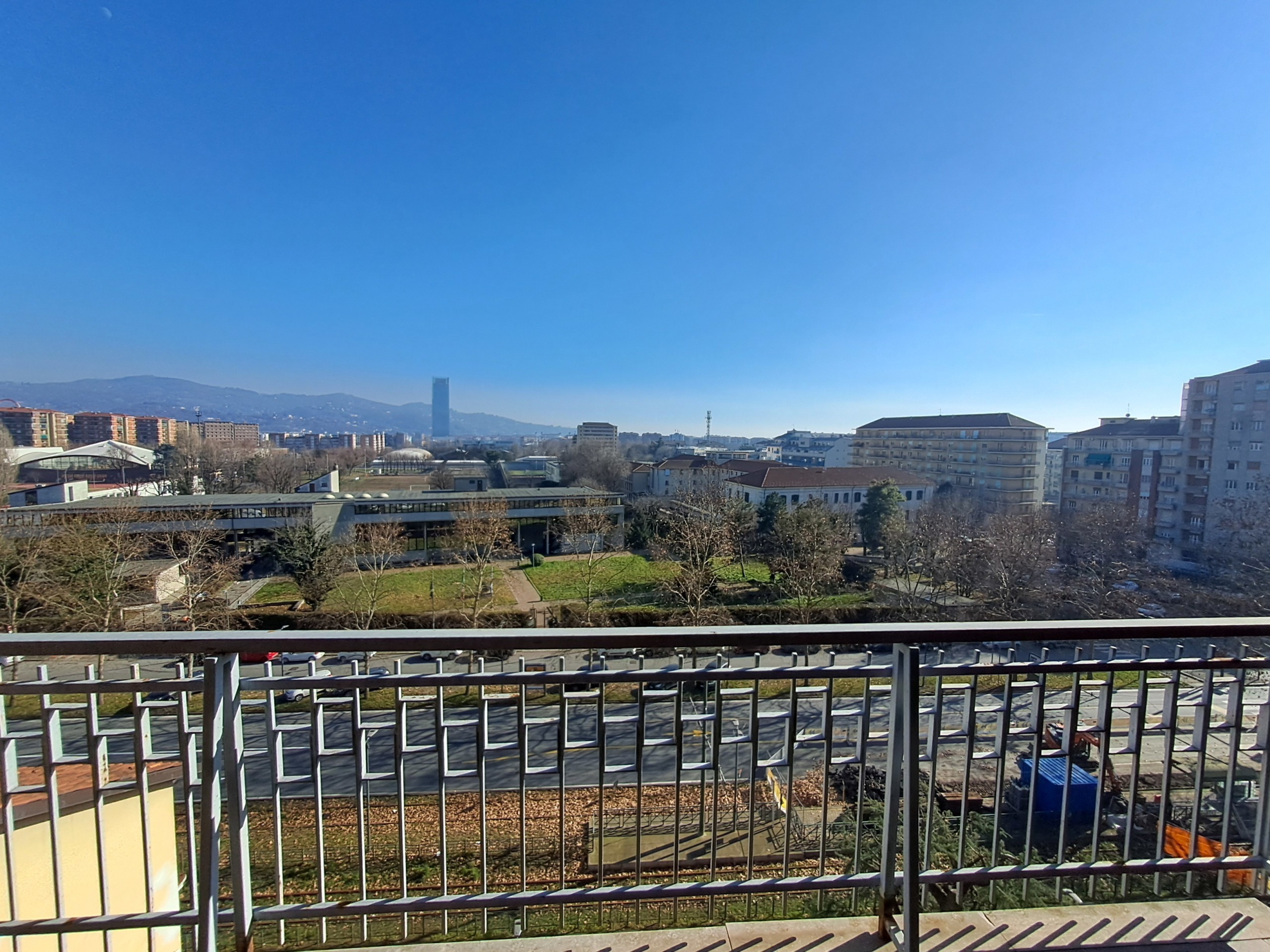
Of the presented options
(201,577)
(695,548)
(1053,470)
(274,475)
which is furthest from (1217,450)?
(274,475)

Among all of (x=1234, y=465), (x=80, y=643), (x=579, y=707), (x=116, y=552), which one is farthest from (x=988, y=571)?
(x=116, y=552)

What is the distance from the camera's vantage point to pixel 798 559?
15852mm

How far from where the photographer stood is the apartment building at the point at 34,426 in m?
43.9

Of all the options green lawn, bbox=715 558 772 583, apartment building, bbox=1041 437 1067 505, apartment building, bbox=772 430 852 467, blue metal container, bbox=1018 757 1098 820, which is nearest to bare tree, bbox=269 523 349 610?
green lawn, bbox=715 558 772 583

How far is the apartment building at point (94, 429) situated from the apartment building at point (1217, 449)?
7032 cm

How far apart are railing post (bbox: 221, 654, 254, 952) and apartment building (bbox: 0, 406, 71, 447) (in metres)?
59.3

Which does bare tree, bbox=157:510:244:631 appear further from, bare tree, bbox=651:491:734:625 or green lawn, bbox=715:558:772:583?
green lawn, bbox=715:558:772:583

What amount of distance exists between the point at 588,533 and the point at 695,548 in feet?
20.9

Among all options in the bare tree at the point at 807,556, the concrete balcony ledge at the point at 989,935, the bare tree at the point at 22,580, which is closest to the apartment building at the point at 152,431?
the bare tree at the point at 22,580

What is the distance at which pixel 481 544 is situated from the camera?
1828cm

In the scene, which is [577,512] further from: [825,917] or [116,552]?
[825,917]

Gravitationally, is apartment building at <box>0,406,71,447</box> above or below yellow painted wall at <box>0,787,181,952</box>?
above

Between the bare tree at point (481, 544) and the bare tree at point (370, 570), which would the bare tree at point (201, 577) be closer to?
the bare tree at point (370, 570)

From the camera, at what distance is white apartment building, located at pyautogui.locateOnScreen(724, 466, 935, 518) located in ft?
90.3
